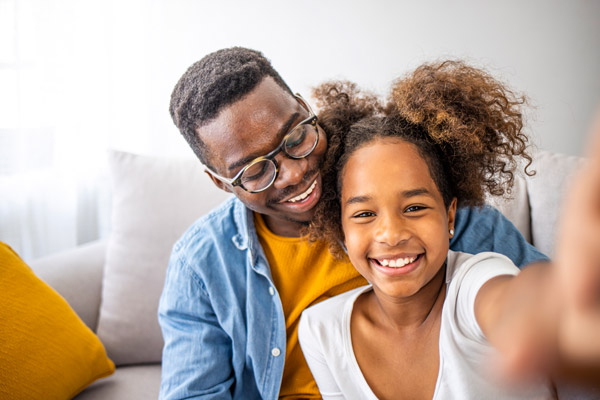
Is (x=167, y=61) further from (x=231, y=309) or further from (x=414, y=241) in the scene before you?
(x=414, y=241)

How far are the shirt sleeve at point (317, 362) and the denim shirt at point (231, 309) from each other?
0.27 ft

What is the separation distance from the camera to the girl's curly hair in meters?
1.06

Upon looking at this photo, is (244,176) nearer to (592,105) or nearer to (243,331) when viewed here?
(243,331)

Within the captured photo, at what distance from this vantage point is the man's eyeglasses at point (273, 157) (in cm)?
111

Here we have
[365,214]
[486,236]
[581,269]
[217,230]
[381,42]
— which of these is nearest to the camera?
[581,269]

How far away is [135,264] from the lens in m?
1.71

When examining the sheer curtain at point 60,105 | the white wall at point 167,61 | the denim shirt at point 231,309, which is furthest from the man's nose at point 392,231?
the sheer curtain at point 60,105

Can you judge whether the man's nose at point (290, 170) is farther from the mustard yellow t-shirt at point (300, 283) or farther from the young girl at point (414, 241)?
the mustard yellow t-shirt at point (300, 283)

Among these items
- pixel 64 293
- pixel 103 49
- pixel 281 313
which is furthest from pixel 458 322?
pixel 103 49

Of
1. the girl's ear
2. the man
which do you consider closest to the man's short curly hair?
the man

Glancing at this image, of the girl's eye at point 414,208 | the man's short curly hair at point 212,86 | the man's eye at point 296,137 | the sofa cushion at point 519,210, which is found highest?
the man's short curly hair at point 212,86

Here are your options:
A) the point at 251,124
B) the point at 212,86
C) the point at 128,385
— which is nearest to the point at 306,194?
the point at 251,124

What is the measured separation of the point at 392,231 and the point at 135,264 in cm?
107

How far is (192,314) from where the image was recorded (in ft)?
4.40
